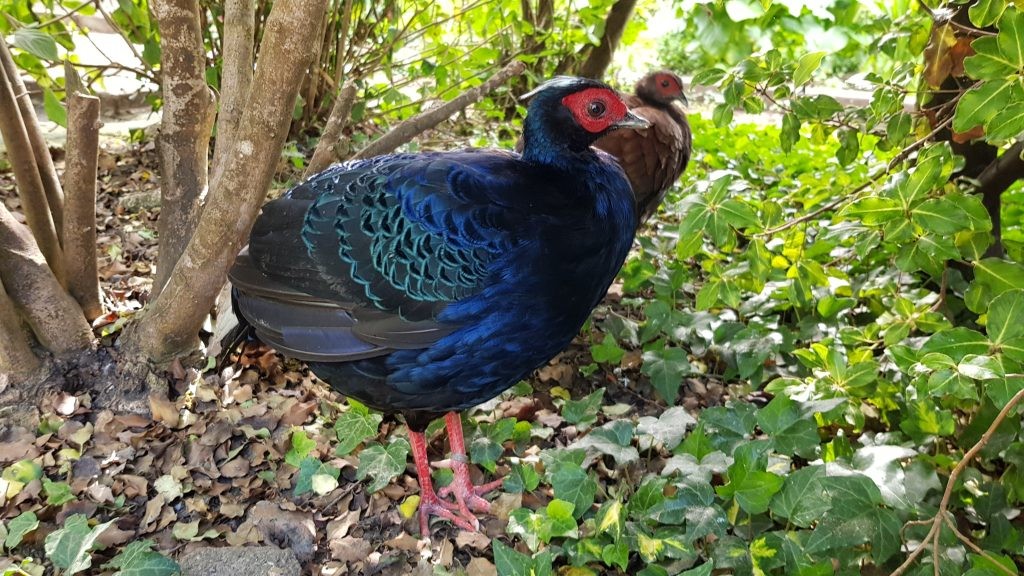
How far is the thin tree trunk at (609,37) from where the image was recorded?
547cm

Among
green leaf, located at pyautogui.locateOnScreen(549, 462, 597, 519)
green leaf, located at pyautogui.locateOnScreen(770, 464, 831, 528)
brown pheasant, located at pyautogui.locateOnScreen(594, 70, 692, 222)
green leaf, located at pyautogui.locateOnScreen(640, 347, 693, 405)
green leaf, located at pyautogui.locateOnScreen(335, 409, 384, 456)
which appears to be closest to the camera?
A: green leaf, located at pyautogui.locateOnScreen(770, 464, 831, 528)

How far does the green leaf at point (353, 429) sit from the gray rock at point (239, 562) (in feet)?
1.37

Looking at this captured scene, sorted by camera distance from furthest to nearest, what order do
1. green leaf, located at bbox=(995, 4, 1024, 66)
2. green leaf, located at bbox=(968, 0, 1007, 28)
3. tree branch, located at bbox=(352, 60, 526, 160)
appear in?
tree branch, located at bbox=(352, 60, 526, 160)
green leaf, located at bbox=(968, 0, 1007, 28)
green leaf, located at bbox=(995, 4, 1024, 66)

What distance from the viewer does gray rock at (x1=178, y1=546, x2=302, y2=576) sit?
219cm

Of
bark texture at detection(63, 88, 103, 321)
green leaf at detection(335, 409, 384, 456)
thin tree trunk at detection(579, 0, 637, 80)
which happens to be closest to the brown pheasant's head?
thin tree trunk at detection(579, 0, 637, 80)

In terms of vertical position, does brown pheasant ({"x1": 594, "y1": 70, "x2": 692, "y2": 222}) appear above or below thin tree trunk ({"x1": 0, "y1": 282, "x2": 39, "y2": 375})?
above

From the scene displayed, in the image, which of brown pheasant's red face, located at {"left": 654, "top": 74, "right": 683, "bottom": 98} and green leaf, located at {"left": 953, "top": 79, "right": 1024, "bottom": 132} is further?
brown pheasant's red face, located at {"left": 654, "top": 74, "right": 683, "bottom": 98}

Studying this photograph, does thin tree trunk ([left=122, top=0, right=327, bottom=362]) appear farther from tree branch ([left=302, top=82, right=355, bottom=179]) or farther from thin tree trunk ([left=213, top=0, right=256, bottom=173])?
tree branch ([left=302, top=82, right=355, bottom=179])

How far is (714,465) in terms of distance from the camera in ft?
7.58

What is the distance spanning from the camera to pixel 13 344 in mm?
2658

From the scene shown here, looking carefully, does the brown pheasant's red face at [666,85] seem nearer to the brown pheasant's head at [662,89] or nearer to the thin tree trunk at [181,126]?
the brown pheasant's head at [662,89]

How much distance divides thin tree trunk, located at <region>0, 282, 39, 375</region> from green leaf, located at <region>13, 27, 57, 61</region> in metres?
0.85

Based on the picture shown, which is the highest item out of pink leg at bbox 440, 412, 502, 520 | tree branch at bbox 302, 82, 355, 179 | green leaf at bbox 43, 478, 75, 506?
tree branch at bbox 302, 82, 355, 179

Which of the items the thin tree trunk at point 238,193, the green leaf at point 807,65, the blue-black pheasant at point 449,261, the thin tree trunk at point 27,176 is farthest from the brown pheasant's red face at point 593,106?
the thin tree trunk at point 27,176
